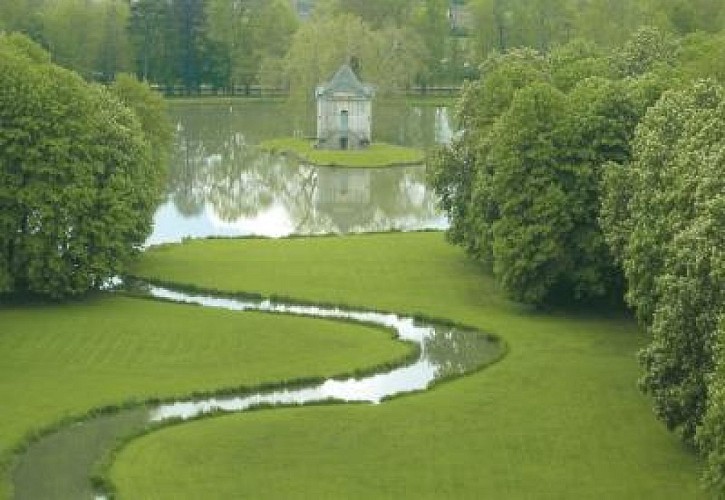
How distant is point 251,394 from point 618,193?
15826 millimetres

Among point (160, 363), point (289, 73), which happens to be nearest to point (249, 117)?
point (289, 73)

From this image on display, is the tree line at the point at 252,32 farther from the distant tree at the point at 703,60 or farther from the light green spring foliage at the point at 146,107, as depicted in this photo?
the distant tree at the point at 703,60

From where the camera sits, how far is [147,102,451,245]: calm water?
73.9 meters

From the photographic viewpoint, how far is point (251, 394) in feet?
136

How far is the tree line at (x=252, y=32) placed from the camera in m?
128

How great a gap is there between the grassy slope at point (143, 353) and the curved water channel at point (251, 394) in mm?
747

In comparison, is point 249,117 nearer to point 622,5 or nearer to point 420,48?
point 420,48

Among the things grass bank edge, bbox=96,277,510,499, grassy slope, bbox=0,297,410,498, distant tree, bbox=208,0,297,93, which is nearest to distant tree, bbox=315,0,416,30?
distant tree, bbox=208,0,297,93

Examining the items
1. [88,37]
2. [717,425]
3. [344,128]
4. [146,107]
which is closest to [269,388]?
[717,425]

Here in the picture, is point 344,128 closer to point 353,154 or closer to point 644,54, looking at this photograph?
point 353,154

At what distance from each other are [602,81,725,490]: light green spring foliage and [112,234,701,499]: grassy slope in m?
2.17

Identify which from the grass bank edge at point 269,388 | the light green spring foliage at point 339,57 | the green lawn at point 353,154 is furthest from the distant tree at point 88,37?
the grass bank edge at point 269,388

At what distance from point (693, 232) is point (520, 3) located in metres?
115

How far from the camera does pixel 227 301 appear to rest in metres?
54.1
